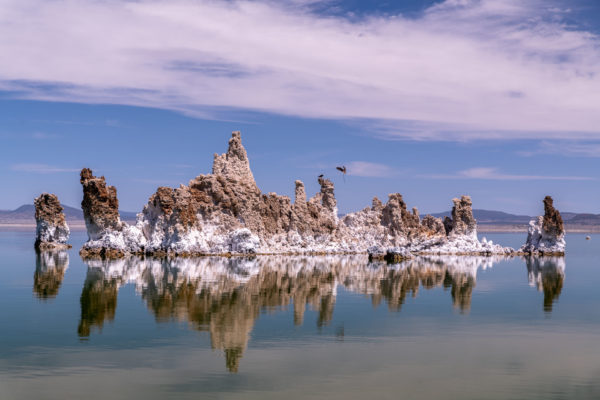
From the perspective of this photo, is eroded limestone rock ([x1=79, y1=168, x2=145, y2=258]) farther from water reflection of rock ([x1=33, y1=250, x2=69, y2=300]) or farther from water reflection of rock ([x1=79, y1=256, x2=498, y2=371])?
water reflection of rock ([x1=79, y1=256, x2=498, y2=371])

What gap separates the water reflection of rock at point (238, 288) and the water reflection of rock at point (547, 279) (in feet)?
17.5

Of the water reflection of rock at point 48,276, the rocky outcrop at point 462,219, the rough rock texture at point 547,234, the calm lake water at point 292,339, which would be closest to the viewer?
the calm lake water at point 292,339

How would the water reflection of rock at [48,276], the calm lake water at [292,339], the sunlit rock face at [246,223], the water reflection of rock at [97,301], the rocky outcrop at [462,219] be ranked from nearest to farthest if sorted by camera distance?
the calm lake water at [292,339], the water reflection of rock at [97,301], the water reflection of rock at [48,276], the sunlit rock face at [246,223], the rocky outcrop at [462,219]

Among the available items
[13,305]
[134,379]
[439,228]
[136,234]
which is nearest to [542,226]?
[439,228]

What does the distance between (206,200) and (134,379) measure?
7031 cm

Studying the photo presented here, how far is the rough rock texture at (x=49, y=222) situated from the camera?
10838 cm

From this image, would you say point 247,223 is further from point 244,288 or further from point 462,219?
point 244,288

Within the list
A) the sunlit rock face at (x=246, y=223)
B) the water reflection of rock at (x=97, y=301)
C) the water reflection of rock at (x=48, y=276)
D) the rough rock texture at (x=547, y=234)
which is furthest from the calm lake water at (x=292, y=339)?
the rough rock texture at (x=547, y=234)

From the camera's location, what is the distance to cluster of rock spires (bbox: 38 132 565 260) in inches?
3484

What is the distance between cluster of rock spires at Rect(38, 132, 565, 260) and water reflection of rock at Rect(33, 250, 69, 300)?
10118 millimetres

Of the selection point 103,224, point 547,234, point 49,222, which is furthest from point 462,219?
point 49,222

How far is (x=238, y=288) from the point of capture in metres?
48.9

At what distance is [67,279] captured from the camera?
5638cm

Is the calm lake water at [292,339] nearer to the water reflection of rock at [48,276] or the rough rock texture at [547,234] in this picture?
the water reflection of rock at [48,276]
